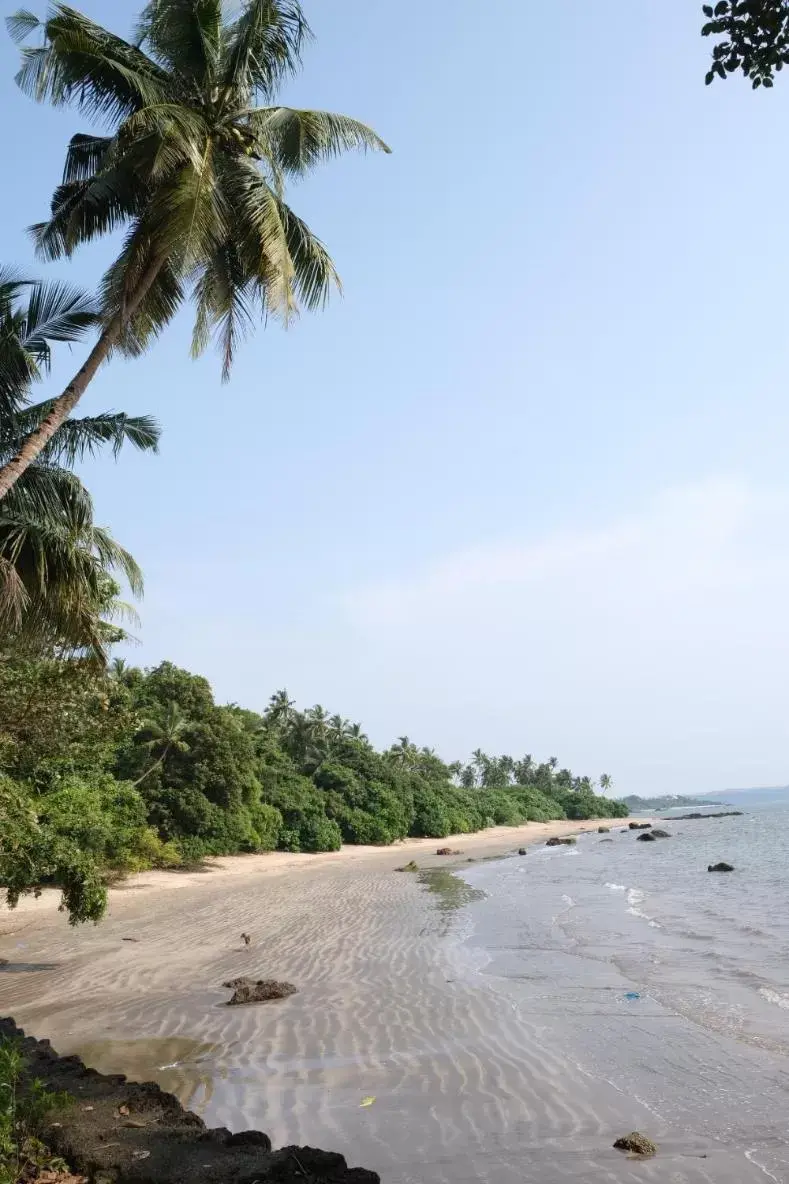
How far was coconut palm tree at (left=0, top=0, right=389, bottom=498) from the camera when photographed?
34.1ft

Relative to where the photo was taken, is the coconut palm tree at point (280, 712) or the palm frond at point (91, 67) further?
the coconut palm tree at point (280, 712)

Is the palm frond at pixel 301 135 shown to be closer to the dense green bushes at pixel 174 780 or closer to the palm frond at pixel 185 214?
the palm frond at pixel 185 214

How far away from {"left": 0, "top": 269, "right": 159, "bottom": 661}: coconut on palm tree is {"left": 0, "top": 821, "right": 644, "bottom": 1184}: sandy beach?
556 centimetres

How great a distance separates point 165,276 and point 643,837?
70542mm

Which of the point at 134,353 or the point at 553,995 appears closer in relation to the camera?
the point at 134,353

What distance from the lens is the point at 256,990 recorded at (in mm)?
12398

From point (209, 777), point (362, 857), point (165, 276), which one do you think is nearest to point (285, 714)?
point (362, 857)

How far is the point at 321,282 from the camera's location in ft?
43.5

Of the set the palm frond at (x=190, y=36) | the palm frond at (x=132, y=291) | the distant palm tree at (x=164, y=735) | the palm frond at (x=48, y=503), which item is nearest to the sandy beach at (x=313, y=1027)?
the palm frond at (x=48, y=503)

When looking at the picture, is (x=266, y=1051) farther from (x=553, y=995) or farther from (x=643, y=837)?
(x=643, y=837)

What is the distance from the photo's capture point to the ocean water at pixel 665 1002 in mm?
7211

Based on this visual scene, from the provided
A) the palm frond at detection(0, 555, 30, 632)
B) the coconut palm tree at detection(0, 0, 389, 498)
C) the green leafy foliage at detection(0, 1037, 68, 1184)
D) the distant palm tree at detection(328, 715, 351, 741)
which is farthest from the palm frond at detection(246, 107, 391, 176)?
the distant palm tree at detection(328, 715, 351, 741)

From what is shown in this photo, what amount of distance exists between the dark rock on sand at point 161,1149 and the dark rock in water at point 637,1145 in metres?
2.64

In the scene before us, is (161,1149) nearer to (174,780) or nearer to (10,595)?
(10,595)
